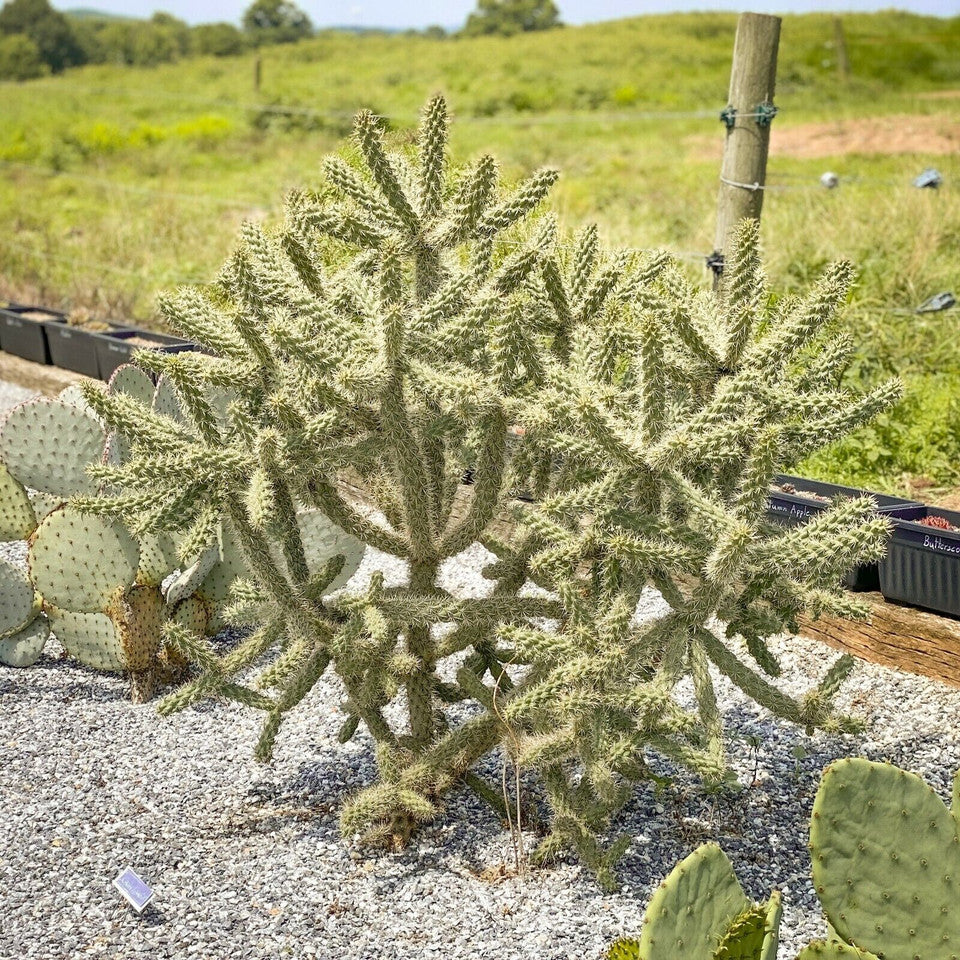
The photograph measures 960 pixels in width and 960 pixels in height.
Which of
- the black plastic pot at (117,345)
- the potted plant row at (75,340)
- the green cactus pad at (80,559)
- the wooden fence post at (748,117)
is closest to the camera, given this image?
the green cactus pad at (80,559)

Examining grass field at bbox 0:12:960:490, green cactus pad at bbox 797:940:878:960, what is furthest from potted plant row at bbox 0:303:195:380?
green cactus pad at bbox 797:940:878:960

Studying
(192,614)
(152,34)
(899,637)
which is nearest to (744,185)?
(899,637)

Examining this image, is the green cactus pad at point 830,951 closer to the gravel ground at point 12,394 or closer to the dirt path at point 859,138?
the gravel ground at point 12,394

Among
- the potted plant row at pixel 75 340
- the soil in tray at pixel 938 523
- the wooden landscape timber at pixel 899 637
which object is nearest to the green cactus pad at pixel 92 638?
the wooden landscape timber at pixel 899 637

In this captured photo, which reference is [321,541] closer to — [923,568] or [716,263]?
[923,568]

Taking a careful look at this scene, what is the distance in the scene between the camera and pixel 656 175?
47.6ft

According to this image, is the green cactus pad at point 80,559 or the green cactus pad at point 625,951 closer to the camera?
the green cactus pad at point 625,951

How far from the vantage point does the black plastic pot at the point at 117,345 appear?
599 centimetres

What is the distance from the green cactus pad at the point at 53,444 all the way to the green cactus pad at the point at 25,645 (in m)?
0.41

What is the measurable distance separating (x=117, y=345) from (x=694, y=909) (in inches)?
200

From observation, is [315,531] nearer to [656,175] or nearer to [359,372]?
[359,372]

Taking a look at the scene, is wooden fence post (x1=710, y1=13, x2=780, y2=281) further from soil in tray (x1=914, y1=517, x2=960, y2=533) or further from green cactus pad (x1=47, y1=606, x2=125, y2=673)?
green cactus pad (x1=47, y1=606, x2=125, y2=673)

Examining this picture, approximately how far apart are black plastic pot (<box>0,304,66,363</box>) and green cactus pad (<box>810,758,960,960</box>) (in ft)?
19.5

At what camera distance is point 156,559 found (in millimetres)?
3160
